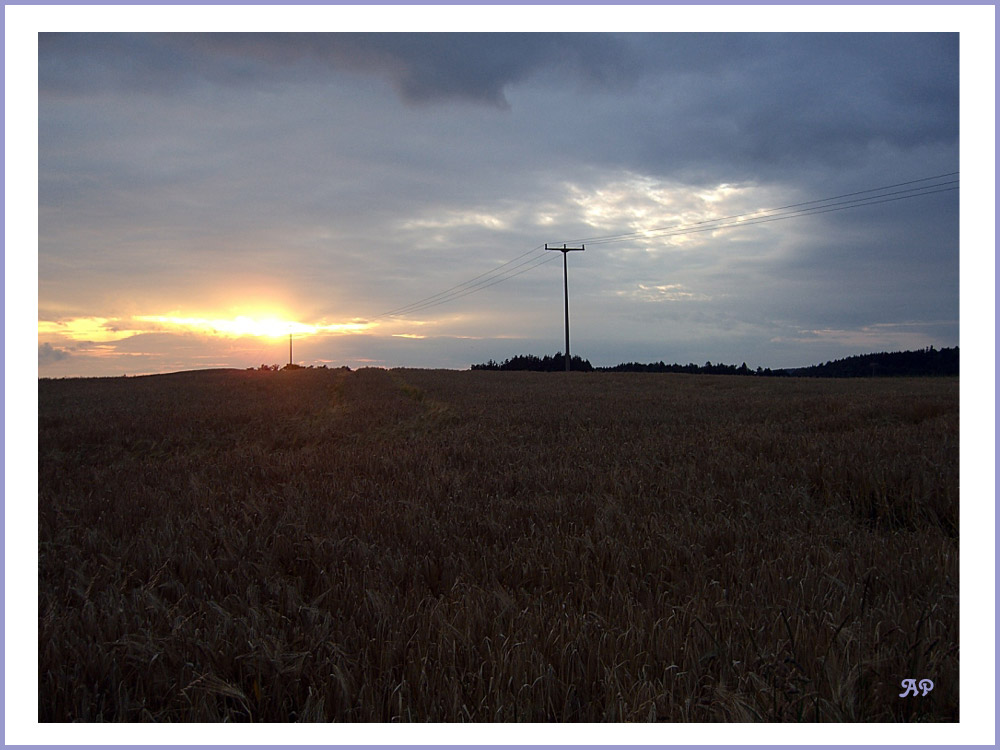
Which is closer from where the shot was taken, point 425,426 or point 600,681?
point 600,681

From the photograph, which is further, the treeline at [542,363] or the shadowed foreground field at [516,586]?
the treeline at [542,363]

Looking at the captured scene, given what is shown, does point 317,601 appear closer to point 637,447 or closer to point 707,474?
point 707,474

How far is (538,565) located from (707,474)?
10.9ft

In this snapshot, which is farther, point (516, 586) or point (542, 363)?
point (542, 363)

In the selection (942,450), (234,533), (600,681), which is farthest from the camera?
(942,450)

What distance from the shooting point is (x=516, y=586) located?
384cm

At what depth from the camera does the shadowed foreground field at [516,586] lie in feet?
8.14

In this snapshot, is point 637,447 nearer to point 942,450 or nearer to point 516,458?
point 516,458

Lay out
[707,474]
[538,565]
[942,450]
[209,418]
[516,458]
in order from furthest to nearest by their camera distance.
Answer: [209,418] → [516,458] → [942,450] → [707,474] → [538,565]

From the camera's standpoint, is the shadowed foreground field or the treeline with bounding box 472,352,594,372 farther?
the treeline with bounding box 472,352,594,372

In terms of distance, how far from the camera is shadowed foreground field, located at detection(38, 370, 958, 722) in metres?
2.48

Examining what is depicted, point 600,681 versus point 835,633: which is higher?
point 835,633

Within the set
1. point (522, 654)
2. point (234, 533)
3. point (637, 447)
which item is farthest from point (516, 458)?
point (522, 654)

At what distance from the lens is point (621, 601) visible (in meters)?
3.33
